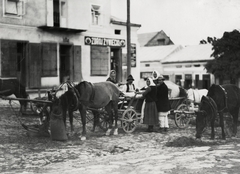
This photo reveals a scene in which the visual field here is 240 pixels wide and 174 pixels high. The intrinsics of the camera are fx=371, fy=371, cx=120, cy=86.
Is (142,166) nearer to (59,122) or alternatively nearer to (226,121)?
(59,122)

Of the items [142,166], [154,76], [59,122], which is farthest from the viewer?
[154,76]

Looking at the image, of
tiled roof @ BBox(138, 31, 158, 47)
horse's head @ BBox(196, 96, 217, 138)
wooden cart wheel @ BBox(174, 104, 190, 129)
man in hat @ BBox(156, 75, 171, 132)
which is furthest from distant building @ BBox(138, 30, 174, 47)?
horse's head @ BBox(196, 96, 217, 138)

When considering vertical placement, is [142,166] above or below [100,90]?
below

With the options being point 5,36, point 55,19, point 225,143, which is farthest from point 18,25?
point 225,143

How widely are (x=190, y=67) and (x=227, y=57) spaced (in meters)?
8.36

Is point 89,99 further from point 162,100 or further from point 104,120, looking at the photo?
point 162,100

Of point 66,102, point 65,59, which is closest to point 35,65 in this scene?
point 65,59

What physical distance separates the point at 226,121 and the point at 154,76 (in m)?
2.65

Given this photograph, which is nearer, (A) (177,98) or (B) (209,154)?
(B) (209,154)

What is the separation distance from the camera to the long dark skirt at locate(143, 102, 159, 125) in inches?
450

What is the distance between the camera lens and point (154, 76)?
12031 mm

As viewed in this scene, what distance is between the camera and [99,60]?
2283cm

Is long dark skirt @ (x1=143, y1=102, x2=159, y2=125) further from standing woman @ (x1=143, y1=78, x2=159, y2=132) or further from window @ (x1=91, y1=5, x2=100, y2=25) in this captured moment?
window @ (x1=91, y1=5, x2=100, y2=25)

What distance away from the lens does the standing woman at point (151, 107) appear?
11.4 m
